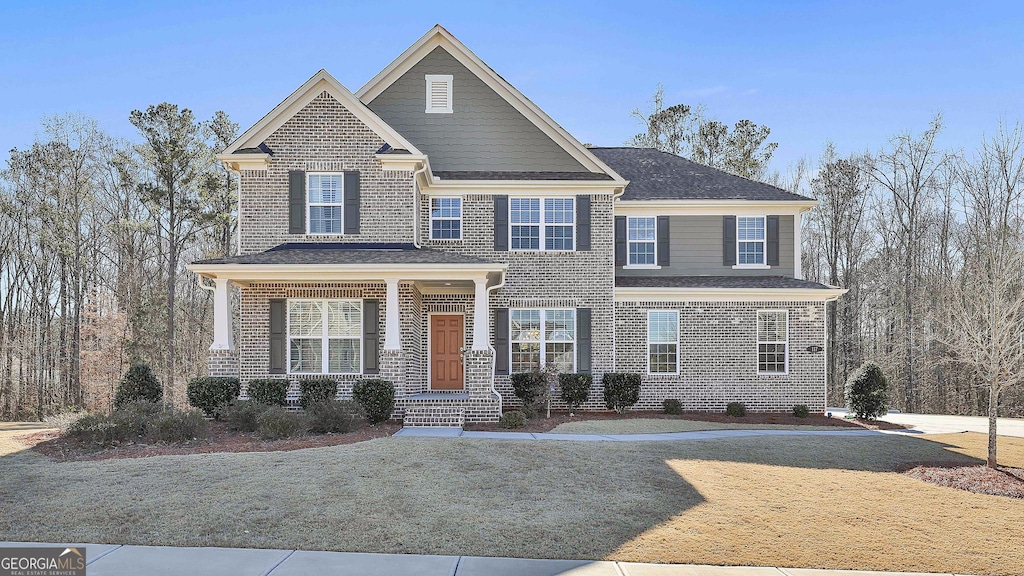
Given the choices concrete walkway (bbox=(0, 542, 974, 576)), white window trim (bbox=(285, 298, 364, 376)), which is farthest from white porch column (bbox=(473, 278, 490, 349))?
concrete walkway (bbox=(0, 542, 974, 576))

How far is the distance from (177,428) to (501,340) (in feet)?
28.3

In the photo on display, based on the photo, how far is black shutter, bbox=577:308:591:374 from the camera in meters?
19.3

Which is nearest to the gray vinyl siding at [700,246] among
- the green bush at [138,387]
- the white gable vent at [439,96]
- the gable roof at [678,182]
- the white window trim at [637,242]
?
the white window trim at [637,242]

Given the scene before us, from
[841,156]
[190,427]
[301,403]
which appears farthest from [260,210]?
[841,156]

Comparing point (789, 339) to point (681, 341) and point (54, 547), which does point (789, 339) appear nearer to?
point (681, 341)

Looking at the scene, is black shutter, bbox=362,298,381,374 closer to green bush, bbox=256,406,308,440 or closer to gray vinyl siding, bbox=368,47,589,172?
green bush, bbox=256,406,308,440

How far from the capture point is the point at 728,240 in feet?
68.4

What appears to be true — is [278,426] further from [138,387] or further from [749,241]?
[749,241]

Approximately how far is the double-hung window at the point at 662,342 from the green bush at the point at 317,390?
27.7 ft

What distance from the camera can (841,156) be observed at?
3266 centimetres

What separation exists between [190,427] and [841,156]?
29528mm

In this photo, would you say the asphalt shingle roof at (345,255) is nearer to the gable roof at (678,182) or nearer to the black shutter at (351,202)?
the black shutter at (351,202)

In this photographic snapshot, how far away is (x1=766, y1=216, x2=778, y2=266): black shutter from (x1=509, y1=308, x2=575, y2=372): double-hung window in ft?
19.9

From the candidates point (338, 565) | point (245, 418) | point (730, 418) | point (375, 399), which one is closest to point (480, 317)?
Answer: point (375, 399)
